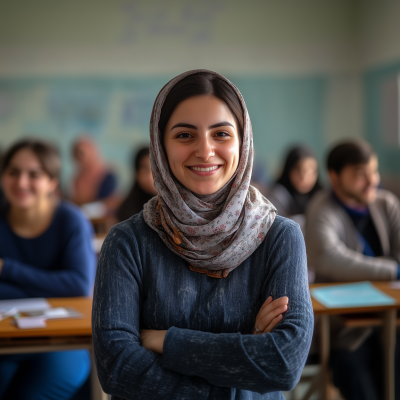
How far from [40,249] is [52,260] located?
8 cm

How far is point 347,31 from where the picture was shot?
24.1 feet

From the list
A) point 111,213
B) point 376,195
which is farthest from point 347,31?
point 376,195

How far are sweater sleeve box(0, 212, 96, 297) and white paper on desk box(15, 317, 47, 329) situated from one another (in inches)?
12.7

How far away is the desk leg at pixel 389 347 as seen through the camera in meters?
2.19

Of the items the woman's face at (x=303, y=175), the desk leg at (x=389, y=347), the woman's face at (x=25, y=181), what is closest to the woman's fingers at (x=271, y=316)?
the desk leg at (x=389, y=347)

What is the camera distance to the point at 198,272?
51.1 inches

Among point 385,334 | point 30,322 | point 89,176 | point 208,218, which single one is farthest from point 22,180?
point 89,176

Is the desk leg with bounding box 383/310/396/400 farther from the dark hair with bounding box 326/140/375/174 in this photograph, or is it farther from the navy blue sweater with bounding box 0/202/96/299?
the navy blue sweater with bounding box 0/202/96/299

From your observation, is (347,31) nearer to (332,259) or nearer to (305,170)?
(305,170)

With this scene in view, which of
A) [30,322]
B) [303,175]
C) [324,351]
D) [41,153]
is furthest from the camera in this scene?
[303,175]

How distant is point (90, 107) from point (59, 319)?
553cm

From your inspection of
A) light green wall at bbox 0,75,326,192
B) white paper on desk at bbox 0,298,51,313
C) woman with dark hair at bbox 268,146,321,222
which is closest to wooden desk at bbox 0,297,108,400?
white paper on desk at bbox 0,298,51,313

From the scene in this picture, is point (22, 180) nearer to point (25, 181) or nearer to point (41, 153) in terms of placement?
point (25, 181)

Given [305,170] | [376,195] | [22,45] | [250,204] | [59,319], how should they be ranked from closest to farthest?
[250,204]
[59,319]
[376,195]
[305,170]
[22,45]
